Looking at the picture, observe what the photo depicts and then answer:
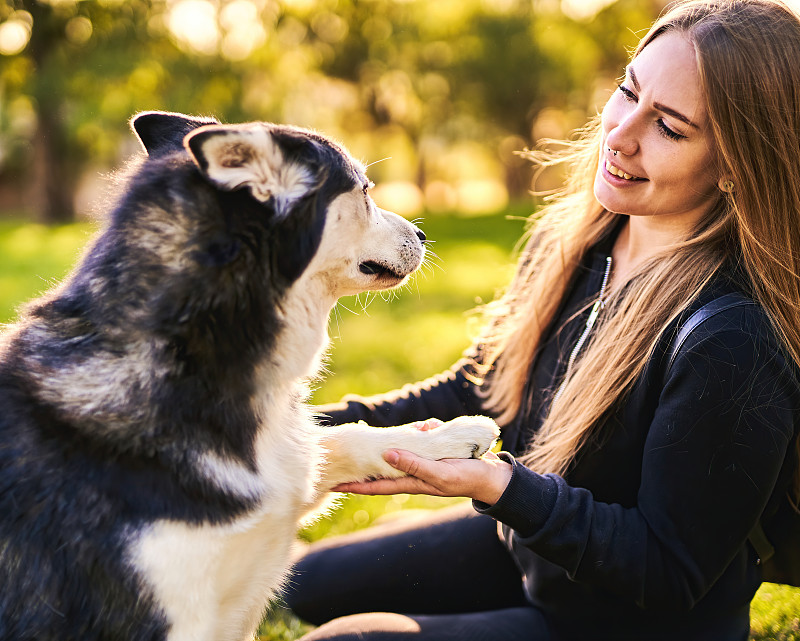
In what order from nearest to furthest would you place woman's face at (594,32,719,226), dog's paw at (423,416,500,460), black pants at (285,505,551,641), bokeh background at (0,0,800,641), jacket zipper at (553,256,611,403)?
dog's paw at (423,416,500,460) → woman's face at (594,32,719,226) → jacket zipper at (553,256,611,403) → black pants at (285,505,551,641) → bokeh background at (0,0,800,641)

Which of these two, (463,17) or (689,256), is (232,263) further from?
(463,17)

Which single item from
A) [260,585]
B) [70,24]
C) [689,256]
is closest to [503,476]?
[260,585]

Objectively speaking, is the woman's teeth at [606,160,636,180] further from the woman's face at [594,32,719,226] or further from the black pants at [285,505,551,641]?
the black pants at [285,505,551,641]

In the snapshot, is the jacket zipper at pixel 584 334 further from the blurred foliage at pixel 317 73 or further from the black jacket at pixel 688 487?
the blurred foliage at pixel 317 73

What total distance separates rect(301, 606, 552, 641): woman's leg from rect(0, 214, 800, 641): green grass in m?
0.53

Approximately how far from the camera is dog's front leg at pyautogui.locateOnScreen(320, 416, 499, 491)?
2.41 meters

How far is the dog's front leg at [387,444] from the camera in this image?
2.41 meters

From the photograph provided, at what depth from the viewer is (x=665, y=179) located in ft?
8.45

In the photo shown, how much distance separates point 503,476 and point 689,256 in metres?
0.99

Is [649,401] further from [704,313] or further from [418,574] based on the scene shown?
[418,574]

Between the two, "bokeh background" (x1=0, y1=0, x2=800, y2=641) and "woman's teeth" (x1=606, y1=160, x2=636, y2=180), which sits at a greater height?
"woman's teeth" (x1=606, y1=160, x2=636, y2=180)

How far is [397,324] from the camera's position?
28.0 feet

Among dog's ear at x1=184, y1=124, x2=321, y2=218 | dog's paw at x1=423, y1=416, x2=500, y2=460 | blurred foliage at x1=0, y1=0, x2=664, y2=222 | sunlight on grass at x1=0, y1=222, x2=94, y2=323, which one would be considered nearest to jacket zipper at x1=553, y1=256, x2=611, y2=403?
dog's paw at x1=423, y1=416, x2=500, y2=460

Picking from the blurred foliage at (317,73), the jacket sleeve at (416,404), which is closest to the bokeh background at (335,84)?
the blurred foliage at (317,73)
